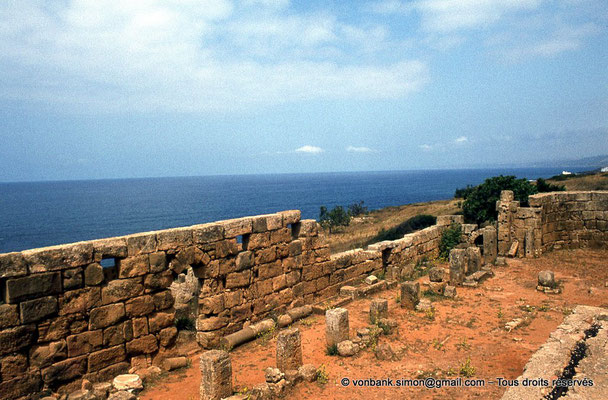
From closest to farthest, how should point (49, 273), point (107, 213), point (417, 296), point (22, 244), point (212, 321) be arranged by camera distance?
point (49, 273) < point (212, 321) < point (417, 296) < point (22, 244) < point (107, 213)

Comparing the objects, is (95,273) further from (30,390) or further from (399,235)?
(399,235)

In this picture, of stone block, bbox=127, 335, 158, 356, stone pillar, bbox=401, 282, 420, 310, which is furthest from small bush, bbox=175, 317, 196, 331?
stone pillar, bbox=401, 282, 420, 310

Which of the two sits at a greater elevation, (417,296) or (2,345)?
(2,345)

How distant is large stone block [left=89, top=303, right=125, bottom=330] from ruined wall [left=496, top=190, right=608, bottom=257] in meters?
13.9

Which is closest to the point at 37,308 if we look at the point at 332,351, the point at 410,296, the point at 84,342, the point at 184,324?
the point at 84,342

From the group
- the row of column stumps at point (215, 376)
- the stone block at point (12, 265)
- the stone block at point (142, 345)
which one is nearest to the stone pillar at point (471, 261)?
the row of column stumps at point (215, 376)

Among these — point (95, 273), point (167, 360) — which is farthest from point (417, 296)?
point (95, 273)

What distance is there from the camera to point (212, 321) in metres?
8.22

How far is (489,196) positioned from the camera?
20141mm

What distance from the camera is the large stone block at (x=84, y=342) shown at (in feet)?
20.8

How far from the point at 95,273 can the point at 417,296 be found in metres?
7.23

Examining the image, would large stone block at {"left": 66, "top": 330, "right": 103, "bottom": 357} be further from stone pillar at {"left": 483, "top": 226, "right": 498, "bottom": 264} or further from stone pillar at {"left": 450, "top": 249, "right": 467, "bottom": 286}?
stone pillar at {"left": 483, "top": 226, "right": 498, "bottom": 264}

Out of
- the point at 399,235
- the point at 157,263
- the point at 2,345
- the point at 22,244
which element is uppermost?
the point at 157,263

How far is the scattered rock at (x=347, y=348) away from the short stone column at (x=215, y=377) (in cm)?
231
